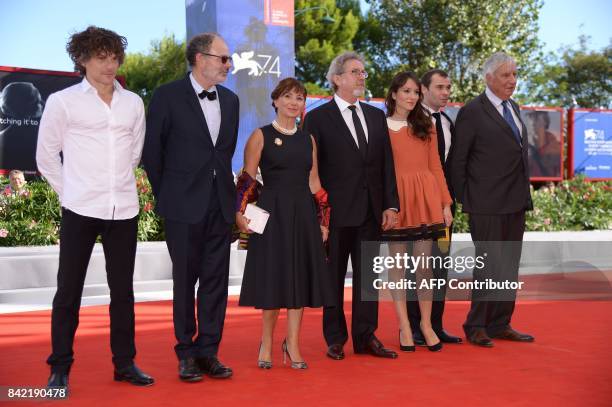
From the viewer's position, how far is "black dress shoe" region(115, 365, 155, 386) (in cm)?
467

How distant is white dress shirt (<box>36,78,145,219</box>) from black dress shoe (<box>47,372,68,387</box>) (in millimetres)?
894

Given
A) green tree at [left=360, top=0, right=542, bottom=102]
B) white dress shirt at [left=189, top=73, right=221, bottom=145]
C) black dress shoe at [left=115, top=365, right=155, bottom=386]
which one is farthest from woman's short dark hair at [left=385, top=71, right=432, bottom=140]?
green tree at [left=360, top=0, right=542, bottom=102]

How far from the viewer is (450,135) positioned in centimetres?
640

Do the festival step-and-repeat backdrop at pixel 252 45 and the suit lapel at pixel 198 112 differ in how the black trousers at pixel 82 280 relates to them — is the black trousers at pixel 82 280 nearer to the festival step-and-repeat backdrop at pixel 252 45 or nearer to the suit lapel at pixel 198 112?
the suit lapel at pixel 198 112

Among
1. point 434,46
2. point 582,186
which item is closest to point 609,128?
point 582,186

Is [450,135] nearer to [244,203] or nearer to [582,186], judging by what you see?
[244,203]

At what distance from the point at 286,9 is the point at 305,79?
2780cm

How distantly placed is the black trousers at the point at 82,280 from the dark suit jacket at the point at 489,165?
8.43 feet

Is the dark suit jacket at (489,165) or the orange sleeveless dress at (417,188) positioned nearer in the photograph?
the orange sleeveless dress at (417,188)

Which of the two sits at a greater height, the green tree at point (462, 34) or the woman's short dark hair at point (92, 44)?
the green tree at point (462, 34)

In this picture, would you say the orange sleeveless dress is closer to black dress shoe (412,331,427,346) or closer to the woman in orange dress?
the woman in orange dress

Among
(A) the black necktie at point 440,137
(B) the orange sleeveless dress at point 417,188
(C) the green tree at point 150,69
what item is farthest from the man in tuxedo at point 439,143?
(C) the green tree at point 150,69

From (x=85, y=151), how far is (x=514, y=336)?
3.39 meters

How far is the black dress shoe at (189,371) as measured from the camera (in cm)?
475
